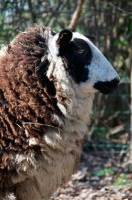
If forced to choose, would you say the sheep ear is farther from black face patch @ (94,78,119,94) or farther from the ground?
the ground

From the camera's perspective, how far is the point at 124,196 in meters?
5.26

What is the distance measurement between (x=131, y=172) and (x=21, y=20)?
3.01m

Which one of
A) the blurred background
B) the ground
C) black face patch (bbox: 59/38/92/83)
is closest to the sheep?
black face patch (bbox: 59/38/92/83)

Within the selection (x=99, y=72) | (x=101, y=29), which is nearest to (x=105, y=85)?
(x=99, y=72)

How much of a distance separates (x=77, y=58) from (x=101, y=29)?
435 centimetres

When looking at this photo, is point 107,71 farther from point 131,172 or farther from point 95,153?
point 95,153

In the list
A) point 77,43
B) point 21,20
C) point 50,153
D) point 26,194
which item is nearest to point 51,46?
point 77,43

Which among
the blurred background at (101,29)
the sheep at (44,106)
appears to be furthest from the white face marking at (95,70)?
the blurred background at (101,29)

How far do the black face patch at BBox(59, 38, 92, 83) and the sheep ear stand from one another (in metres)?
0.04

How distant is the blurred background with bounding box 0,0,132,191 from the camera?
285 inches

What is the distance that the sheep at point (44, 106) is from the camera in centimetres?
378

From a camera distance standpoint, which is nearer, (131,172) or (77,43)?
(77,43)

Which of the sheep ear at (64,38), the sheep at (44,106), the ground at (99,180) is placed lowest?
the ground at (99,180)

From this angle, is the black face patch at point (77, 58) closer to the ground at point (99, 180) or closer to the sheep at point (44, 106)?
the sheep at point (44, 106)
